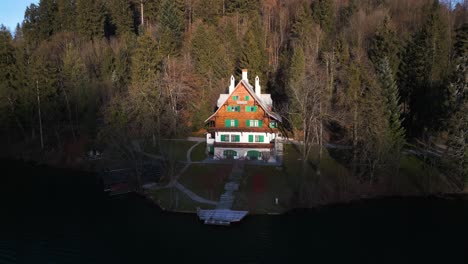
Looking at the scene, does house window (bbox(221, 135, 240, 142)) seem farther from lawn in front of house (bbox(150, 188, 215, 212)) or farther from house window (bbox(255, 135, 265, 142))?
lawn in front of house (bbox(150, 188, 215, 212))

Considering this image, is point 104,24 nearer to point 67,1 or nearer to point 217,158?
point 67,1

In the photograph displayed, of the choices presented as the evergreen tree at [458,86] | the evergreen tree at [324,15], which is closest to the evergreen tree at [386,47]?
the evergreen tree at [458,86]

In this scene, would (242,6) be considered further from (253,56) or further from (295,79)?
(295,79)

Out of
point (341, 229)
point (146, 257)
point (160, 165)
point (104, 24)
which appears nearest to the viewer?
point (146, 257)

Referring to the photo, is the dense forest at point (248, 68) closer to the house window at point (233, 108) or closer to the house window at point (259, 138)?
the house window at point (259, 138)

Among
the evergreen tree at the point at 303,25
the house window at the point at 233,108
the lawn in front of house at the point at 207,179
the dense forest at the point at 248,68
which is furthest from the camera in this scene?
the evergreen tree at the point at 303,25

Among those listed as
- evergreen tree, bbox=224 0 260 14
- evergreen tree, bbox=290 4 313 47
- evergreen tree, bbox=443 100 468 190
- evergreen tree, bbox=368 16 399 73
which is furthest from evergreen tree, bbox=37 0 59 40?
evergreen tree, bbox=443 100 468 190

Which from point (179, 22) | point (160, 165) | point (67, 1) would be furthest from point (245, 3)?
point (160, 165)
